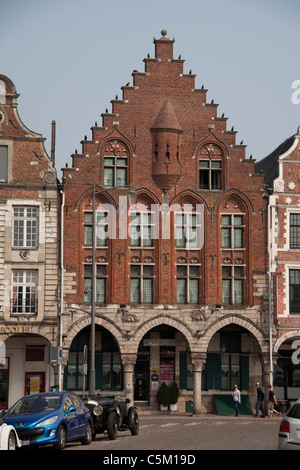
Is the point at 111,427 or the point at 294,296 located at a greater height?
the point at 294,296

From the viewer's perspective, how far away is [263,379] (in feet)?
171

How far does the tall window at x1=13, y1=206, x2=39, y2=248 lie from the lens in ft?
166

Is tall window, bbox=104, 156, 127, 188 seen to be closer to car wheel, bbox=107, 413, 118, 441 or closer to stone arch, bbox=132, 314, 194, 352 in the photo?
stone arch, bbox=132, 314, 194, 352

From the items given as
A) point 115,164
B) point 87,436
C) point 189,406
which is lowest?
point 189,406

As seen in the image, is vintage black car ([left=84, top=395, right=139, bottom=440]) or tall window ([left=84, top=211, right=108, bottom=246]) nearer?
vintage black car ([left=84, top=395, right=139, bottom=440])

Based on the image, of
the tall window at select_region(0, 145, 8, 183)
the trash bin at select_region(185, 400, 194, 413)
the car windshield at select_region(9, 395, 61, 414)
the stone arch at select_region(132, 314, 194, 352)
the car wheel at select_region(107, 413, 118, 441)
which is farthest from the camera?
the trash bin at select_region(185, 400, 194, 413)

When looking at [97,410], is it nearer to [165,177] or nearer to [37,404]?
[37,404]

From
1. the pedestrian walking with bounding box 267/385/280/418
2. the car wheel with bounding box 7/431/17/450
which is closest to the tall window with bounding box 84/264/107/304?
the pedestrian walking with bounding box 267/385/280/418

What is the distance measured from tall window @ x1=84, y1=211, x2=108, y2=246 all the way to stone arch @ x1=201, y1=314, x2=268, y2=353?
22.4 feet

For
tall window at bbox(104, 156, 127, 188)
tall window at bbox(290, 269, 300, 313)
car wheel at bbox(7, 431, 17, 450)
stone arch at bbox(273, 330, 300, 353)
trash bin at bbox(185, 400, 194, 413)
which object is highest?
tall window at bbox(104, 156, 127, 188)

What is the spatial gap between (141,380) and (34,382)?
5535mm

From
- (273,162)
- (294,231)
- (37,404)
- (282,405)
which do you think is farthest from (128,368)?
(37,404)

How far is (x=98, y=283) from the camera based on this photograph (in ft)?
170
